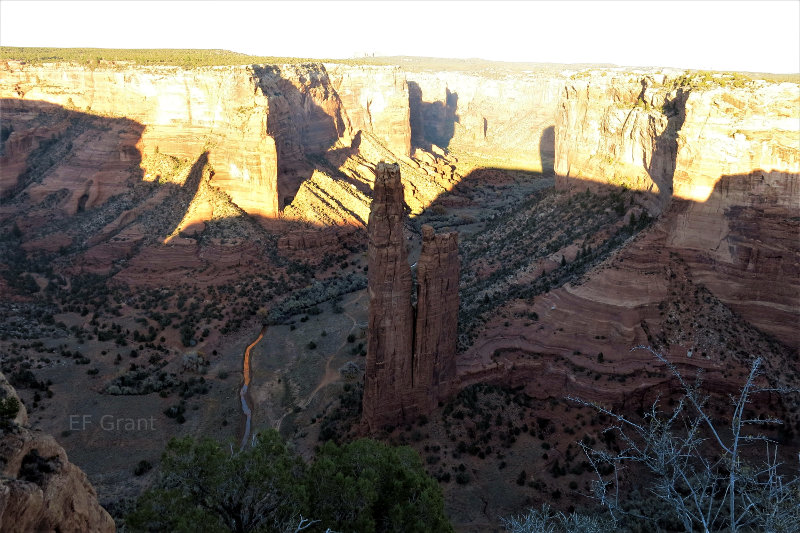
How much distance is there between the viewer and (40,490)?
371 inches

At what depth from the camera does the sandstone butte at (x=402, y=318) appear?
25.9m

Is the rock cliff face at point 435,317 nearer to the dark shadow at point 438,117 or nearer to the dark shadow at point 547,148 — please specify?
the dark shadow at point 547,148

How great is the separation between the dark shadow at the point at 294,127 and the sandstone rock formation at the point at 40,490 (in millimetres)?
50832

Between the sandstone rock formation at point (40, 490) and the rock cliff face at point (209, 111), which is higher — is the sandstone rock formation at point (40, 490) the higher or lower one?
the lower one

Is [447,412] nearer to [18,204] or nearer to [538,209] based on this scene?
[538,209]

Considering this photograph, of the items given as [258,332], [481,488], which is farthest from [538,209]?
[481,488]

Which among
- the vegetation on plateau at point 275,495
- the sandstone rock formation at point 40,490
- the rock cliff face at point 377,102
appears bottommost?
the vegetation on plateau at point 275,495

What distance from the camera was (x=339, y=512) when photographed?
1752cm

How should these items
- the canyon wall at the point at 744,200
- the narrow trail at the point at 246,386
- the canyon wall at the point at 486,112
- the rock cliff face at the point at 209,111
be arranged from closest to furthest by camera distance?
the canyon wall at the point at 744,200 < the narrow trail at the point at 246,386 < the rock cliff face at the point at 209,111 < the canyon wall at the point at 486,112

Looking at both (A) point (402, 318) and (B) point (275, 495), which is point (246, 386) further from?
(B) point (275, 495)

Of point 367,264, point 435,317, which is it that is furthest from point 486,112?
point 435,317

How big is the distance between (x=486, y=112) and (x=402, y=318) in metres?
125

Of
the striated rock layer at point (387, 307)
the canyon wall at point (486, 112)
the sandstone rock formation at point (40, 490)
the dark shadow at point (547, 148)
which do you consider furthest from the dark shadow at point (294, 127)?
the sandstone rock formation at point (40, 490)

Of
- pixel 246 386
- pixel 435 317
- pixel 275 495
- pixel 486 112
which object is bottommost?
pixel 246 386
